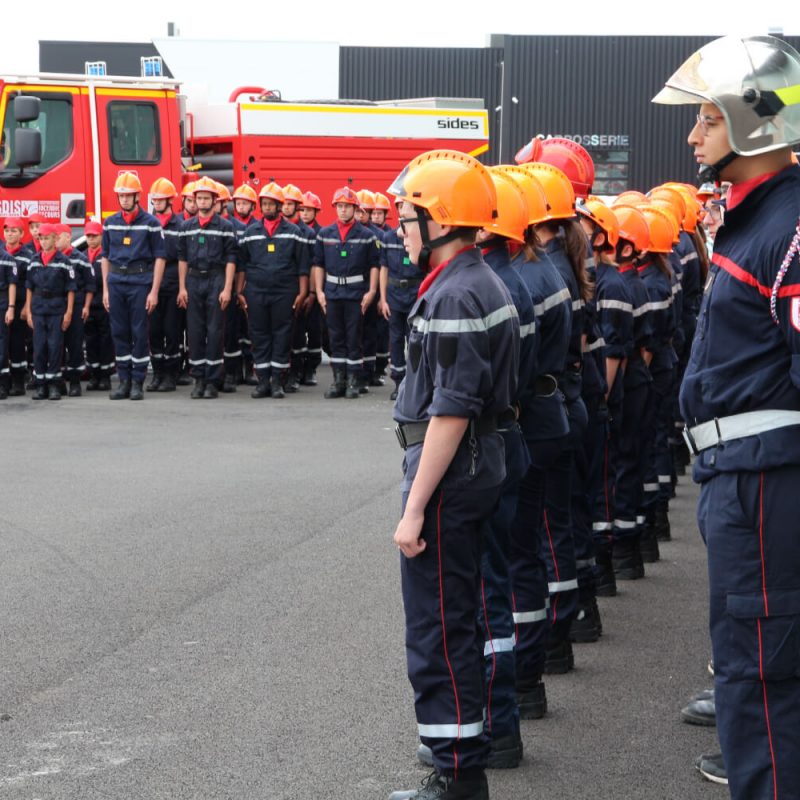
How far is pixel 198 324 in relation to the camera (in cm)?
1541

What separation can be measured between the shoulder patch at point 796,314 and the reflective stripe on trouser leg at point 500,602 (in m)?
1.43

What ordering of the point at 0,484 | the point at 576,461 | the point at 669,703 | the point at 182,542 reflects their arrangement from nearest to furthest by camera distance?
the point at 669,703 → the point at 576,461 → the point at 182,542 → the point at 0,484

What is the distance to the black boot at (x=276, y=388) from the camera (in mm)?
15484

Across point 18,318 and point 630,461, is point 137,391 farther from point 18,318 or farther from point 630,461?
point 630,461

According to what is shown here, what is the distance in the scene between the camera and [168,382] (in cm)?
1605

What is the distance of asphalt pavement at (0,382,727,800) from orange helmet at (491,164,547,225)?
1.89 meters

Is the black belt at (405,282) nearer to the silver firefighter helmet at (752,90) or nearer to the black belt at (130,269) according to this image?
the black belt at (130,269)

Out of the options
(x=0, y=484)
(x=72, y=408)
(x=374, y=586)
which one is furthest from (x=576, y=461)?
(x=72, y=408)

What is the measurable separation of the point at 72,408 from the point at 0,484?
4528mm

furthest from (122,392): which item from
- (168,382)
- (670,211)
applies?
(670,211)

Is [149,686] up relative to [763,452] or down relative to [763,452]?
down

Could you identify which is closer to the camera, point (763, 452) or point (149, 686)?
point (763, 452)

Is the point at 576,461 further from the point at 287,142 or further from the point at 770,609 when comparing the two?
the point at 287,142

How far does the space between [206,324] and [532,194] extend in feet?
33.7
